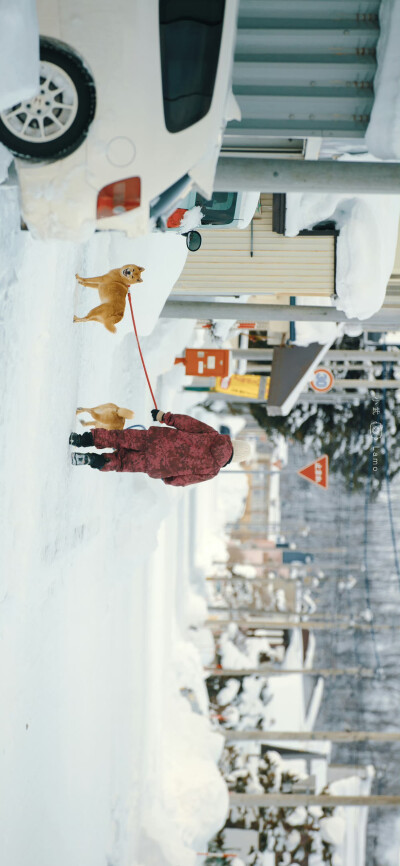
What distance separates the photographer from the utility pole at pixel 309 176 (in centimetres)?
462

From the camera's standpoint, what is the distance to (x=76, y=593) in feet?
25.1

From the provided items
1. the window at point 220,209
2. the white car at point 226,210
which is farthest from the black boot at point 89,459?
the window at point 220,209

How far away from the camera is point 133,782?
1118 cm

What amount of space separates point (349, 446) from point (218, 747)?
986 centimetres

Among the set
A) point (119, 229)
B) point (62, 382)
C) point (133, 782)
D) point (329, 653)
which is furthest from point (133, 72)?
point (329, 653)

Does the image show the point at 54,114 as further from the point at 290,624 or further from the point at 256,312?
the point at 290,624

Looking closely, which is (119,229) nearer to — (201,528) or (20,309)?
(20,309)

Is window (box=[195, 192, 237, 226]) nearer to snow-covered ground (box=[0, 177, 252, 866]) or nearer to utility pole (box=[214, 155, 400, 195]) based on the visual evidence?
snow-covered ground (box=[0, 177, 252, 866])

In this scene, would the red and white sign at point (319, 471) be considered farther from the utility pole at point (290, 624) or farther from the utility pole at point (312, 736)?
the utility pole at point (312, 736)

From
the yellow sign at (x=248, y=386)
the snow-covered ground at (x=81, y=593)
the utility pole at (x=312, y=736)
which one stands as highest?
the yellow sign at (x=248, y=386)

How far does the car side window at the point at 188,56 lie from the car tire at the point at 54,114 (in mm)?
414

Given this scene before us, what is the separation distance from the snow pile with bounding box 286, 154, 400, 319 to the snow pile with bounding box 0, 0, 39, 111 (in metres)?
5.55

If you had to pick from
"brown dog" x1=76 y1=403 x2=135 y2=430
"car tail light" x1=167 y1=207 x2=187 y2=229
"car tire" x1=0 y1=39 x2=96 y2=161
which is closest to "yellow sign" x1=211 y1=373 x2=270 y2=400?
"car tail light" x1=167 y1=207 x2=187 y2=229

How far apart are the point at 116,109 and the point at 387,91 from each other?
1.49 meters
